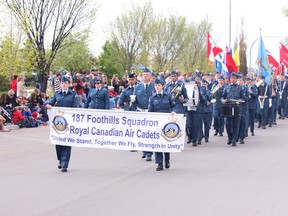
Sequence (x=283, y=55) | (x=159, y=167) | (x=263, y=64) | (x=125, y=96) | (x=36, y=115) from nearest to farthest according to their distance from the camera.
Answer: (x=159, y=167) → (x=125, y=96) → (x=36, y=115) → (x=263, y=64) → (x=283, y=55)

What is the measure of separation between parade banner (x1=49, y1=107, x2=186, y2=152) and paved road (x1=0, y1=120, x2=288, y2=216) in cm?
51

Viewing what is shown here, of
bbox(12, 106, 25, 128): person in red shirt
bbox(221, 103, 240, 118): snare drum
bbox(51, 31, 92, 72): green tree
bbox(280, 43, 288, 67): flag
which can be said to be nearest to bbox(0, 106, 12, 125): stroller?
bbox(12, 106, 25, 128): person in red shirt

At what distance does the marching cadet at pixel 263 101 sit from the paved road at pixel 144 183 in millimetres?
6624

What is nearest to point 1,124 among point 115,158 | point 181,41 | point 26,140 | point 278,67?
point 26,140

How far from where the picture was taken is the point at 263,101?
21.8m

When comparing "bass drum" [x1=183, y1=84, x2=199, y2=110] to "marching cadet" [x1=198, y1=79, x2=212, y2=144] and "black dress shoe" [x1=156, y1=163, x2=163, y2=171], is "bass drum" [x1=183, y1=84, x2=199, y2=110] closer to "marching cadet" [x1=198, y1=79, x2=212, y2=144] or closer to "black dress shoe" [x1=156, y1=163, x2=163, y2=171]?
"marching cadet" [x1=198, y1=79, x2=212, y2=144]

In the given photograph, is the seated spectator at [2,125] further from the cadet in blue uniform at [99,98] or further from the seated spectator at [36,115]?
the cadet in blue uniform at [99,98]

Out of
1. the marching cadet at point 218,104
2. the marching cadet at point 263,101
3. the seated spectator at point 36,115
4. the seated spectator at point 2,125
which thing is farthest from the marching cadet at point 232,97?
the seated spectator at point 36,115

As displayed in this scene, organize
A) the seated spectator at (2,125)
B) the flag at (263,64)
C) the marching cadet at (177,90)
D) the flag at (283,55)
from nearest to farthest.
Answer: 1. the marching cadet at (177,90)
2. the seated spectator at (2,125)
3. the flag at (263,64)
4. the flag at (283,55)

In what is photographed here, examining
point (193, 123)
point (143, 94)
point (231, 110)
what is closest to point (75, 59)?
point (193, 123)

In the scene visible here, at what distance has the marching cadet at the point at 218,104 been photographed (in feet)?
59.5

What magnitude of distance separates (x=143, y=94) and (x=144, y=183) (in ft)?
12.9

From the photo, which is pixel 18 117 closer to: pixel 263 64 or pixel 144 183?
pixel 263 64

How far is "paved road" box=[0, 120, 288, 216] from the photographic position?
7.92m
